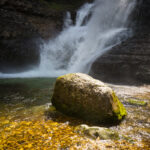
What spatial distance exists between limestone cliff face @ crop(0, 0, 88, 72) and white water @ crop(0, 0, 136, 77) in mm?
1564

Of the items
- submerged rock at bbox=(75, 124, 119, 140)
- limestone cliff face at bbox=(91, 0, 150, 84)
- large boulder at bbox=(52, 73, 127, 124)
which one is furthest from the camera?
limestone cliff face at bbox=(91, 0, 150, 84)

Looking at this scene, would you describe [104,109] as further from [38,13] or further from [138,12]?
[38,13]

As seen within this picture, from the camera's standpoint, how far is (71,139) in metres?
3.18

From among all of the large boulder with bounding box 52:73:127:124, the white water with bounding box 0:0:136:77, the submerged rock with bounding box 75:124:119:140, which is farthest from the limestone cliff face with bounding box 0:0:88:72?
the submerged rock with bounding box 75:124:119:140

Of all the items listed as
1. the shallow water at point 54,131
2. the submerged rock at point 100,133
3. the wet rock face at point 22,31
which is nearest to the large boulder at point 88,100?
the shallow water at point 54,131

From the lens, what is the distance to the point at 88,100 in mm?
4250

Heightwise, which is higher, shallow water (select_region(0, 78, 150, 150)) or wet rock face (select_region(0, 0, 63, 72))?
wet rock face (select_region(0, 0, 63, 72))

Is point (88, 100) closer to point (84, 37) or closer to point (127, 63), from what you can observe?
point (127, 63)

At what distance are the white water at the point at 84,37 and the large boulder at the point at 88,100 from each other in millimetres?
10911

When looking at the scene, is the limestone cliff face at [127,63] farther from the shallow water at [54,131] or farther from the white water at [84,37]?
the shallow water at [54,131]

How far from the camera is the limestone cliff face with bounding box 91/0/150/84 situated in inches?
423

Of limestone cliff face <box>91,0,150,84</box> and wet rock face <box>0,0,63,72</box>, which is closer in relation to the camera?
limestone cliff face <box>91,0,150,84</box>

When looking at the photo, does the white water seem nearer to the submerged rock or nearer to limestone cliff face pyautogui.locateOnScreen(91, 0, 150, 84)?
limestone cliff face pyautogui.locateOnScreen(91, 0, 150, 84)

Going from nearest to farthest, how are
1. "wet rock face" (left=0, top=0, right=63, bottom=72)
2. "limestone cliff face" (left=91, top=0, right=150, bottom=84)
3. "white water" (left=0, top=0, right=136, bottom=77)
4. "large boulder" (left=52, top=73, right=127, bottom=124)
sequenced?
"large boulder" (left=52, top=73, right=127, bottom=124), "limestone cliff face" (left=91, top=0, right=150, bottom=84), "white water" (left=0, top=0, right=136, bottom=77), "wet rock face" (left=0, top=0, right=63, bottom=72)
